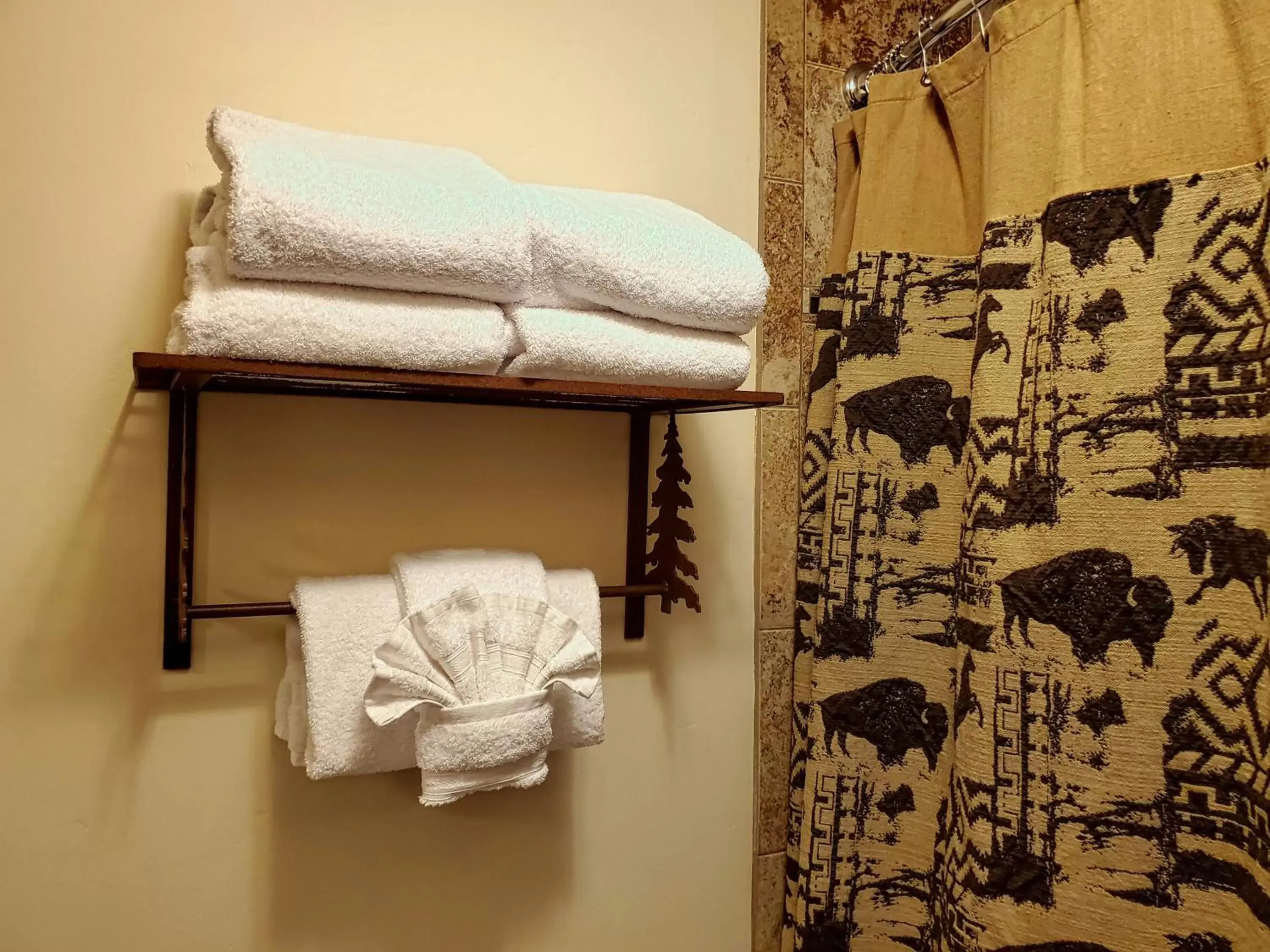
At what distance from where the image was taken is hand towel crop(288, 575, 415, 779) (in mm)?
783

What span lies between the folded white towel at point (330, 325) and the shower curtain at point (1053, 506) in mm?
488

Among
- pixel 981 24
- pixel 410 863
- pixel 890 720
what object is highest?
pixel 981 24

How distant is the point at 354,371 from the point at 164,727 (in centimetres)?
44

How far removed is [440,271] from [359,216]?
79mm

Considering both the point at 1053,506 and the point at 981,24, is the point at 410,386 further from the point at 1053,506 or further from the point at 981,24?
the point at 981,24


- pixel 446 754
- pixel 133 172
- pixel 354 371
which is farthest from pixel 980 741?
pixel 133 172

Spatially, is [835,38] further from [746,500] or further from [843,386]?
[746,500]

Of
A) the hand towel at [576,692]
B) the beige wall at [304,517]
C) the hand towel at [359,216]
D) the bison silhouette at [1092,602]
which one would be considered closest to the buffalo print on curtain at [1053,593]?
the bison silhouette at [1092,602]

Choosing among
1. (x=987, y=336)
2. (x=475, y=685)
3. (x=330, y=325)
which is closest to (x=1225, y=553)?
(x=987, y=336)

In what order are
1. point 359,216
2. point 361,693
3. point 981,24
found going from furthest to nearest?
1. point 981,24
2. point 361,693
3. point 359,216

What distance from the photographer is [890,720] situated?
3.27 ft

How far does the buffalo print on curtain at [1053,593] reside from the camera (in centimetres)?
70

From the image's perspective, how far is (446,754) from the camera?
771mm

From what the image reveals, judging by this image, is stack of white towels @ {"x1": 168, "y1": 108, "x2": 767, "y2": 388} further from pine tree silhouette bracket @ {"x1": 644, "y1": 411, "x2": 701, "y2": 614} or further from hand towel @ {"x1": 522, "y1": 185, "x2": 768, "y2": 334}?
pine tree silhouette bracket @ {"x1": 644, "y1": 411, "x2": 701, "y2": 614}
